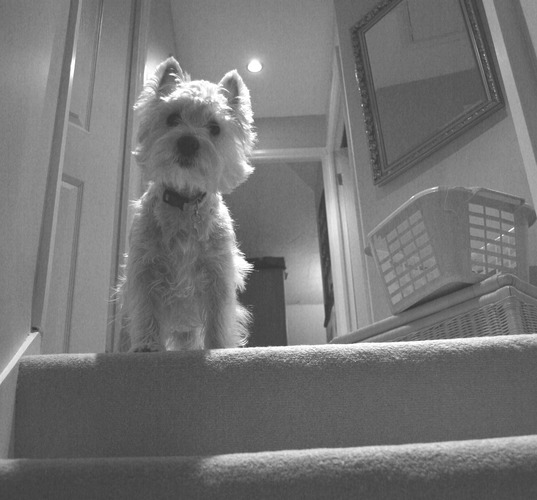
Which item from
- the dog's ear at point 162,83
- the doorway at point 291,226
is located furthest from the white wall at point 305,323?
the dog's ear at point 162,83

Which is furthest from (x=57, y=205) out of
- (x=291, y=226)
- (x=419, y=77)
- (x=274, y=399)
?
(x=291, y=226)

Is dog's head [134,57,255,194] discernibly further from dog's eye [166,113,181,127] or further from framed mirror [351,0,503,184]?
framed mirror [351,0,503,184]

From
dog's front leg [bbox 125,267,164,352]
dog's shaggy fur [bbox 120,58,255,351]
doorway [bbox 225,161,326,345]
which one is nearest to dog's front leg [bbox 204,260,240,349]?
dog's shaggy fur [bbox 120,58,255,351]

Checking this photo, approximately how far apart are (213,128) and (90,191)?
2.25 ft

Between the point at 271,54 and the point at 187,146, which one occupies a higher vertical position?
the point at 271,54

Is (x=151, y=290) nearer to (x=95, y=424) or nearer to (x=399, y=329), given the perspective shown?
(x=95, y=424)

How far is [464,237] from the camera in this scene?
1.68m

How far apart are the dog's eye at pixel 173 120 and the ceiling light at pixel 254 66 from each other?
2.71 m

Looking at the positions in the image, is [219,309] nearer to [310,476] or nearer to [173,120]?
[173,120]

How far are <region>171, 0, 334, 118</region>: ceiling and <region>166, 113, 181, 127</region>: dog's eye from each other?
233 cm

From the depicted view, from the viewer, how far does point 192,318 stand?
1792 mm

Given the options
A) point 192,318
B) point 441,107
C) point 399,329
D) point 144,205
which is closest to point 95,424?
point 192,318

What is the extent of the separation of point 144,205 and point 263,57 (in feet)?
9.72

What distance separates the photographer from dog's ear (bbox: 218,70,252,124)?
206 centimetres
